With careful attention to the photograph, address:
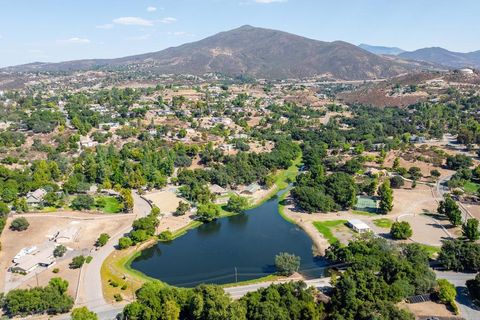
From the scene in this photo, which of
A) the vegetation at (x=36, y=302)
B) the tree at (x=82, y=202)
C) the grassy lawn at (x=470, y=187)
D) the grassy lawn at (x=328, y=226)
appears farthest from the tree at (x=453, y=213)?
the tree at (x=82, y=202)

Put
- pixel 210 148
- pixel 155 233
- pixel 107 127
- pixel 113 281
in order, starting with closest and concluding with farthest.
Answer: pixel 113 281 < pixel 155 233 < pixel 210 148 < pixel 107 127

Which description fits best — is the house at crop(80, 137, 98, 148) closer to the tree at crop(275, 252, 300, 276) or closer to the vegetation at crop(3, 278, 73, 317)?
the vegetation at crop(3, 278, 73, 317)

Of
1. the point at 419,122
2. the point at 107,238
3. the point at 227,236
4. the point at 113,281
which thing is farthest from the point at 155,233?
the point at 419,122

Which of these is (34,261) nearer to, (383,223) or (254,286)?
(254,286)

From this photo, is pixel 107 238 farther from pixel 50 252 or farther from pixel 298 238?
pixel 298 238

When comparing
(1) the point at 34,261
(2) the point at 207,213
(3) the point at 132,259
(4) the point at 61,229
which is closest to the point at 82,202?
(4) the point at 61,229

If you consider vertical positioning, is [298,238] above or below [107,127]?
below
